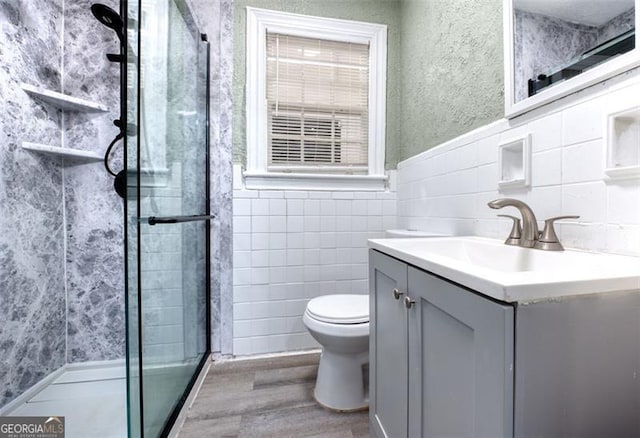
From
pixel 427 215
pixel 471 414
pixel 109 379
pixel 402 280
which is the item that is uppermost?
pixel 427 215

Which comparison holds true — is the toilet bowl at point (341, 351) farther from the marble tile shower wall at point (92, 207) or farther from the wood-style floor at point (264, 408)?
the marble tile shower wall at point (92, 207)

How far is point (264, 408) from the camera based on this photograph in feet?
4.17

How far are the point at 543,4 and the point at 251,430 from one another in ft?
6.20

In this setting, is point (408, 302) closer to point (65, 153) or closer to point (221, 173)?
point (221, 173)

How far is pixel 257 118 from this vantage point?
1729mm

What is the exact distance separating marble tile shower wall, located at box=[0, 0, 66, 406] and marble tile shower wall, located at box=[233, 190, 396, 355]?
91 cm

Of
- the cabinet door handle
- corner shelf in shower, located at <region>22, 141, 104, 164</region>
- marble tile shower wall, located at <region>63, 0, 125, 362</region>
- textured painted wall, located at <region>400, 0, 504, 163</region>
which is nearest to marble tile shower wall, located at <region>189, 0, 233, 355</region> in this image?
marble tile shower wall, located at <region>63, 0, 125, 362</region>

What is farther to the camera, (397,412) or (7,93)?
(7,93)

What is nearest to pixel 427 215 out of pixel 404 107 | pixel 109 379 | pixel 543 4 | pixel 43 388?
pixel 404 107

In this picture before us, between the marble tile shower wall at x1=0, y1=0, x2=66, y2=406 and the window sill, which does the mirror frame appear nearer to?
the window sill

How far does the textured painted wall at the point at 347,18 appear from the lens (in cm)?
170

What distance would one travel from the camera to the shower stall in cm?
94

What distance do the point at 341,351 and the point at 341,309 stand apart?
0.60 feet

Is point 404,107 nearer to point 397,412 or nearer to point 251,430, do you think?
point 397,412
